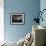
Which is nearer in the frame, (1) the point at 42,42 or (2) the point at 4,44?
(1) the point at 42,42

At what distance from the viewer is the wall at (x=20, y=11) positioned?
19.4ft

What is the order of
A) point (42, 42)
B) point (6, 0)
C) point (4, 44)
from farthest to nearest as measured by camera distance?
1. point (6, 0)
2. point (4, 44)
3. point (42, 42)

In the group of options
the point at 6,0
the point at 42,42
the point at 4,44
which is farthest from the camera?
Answer: the point at 6,0

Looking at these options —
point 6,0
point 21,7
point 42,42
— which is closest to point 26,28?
point 21,7

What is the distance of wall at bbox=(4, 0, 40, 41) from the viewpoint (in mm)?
5906

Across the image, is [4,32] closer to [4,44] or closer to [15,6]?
[15,6]

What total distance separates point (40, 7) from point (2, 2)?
165 cm

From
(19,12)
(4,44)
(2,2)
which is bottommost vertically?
(4,44)

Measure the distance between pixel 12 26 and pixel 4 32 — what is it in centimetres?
43

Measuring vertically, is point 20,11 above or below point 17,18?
above

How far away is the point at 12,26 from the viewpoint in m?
5.95

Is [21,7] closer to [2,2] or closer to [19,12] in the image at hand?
[19,12]

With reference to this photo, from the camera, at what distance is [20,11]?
5.93 metres

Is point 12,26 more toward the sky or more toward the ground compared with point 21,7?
more toward the ground
